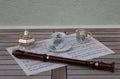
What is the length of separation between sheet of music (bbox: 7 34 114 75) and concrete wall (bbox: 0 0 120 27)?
0.35 metres

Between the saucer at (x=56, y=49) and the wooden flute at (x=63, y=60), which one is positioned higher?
the saucer at (x=56, y=49)

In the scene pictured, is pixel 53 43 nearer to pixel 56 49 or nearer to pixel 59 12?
pixel 56 49

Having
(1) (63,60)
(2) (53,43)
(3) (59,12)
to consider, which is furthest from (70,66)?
(3) (59,12)

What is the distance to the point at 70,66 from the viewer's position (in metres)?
1.11

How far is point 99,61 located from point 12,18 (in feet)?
2.49

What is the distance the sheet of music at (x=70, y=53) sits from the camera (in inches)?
43.1

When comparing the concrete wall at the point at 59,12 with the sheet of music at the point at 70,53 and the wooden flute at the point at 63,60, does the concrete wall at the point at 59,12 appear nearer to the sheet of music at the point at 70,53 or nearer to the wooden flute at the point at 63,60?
the sheet of music at the point at 70,53

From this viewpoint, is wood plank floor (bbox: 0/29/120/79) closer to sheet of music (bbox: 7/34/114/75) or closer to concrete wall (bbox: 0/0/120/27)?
sheet of music (bbox: 7/34/114/75)

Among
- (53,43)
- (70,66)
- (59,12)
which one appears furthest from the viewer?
(59,12)

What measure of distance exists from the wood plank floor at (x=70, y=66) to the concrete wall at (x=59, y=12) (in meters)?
0.21

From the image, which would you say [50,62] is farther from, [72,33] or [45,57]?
[72,33]

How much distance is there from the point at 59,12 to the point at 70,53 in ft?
1.75

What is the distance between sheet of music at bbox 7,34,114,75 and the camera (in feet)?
3.59

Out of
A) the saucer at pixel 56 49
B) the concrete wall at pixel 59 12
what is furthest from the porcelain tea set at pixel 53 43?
the concrete wall at pixel 59 12
